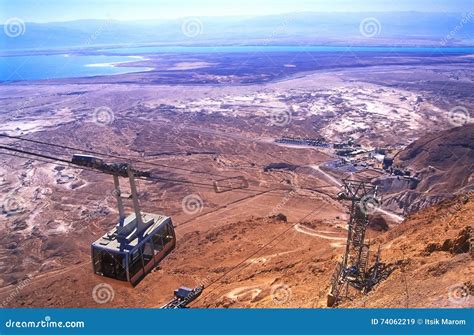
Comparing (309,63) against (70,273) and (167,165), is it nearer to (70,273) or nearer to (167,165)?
(167,165)

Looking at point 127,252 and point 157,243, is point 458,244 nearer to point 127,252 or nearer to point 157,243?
point 157,243

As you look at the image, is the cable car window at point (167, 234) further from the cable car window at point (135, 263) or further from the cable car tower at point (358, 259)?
the cable car tower at point (358, 259)

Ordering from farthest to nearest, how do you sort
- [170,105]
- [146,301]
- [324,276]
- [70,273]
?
[170,105], [70,273], [146,301], [324,276]

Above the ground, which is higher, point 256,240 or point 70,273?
point 256,240

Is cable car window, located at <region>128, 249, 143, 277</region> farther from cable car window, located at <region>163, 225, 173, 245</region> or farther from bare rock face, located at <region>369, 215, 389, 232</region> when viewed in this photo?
bare rock face, located at <region>369, 215, 389, 232</region>

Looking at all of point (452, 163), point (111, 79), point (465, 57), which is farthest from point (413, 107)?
point (465, 57)

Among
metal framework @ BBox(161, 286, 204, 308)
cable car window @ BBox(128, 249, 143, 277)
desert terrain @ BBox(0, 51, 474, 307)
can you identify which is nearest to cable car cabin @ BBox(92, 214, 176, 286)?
cable car window @ BBox(128, 249, 143, 277)
